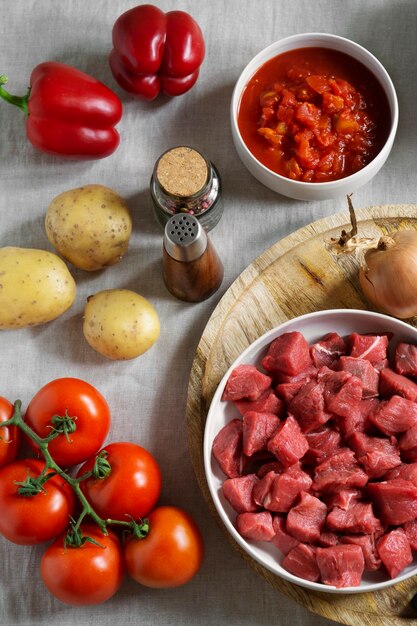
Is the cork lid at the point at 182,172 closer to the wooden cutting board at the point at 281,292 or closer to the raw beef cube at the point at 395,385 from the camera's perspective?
the wooden cutting board at the point at 281,292

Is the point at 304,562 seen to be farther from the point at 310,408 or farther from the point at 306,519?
the point at 310,408

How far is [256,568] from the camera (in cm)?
234

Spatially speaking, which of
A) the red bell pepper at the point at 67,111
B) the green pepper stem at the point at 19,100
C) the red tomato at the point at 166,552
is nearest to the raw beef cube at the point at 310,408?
the red tomato at the point at 166,552

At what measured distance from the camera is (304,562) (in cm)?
219

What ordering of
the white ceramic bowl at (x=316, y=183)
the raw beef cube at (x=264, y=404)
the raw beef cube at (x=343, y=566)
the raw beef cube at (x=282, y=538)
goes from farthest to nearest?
1. the white ceramic bowl at (x=316, y=183)
2. the raw beef cube at (x=264, y=404)
3. the raw beef cube at (x=282, y=538)
4. the raw beef cube at (x=343, y=566)

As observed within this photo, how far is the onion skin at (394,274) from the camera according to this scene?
2291 mm

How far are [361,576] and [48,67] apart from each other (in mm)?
1903

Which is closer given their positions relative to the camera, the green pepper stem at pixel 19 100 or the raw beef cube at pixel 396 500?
the raw beef cube at pixel 396 500

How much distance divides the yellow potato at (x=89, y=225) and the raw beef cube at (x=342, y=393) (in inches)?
32.7

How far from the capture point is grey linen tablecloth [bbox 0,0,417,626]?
2.44 meters

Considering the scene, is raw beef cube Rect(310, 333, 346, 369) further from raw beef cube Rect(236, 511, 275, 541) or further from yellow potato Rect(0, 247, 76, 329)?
yellow potato Rect(0, 247, 76, 329)

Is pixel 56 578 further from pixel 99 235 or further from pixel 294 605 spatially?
pixel 99 235

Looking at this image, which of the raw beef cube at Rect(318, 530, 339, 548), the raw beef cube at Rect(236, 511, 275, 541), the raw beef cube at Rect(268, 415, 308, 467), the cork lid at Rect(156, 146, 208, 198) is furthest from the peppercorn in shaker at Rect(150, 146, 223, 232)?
the raw beef cube at Rect(318, 530, 339, 548)

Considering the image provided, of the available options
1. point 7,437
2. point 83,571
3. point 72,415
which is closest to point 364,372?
point 72,415
